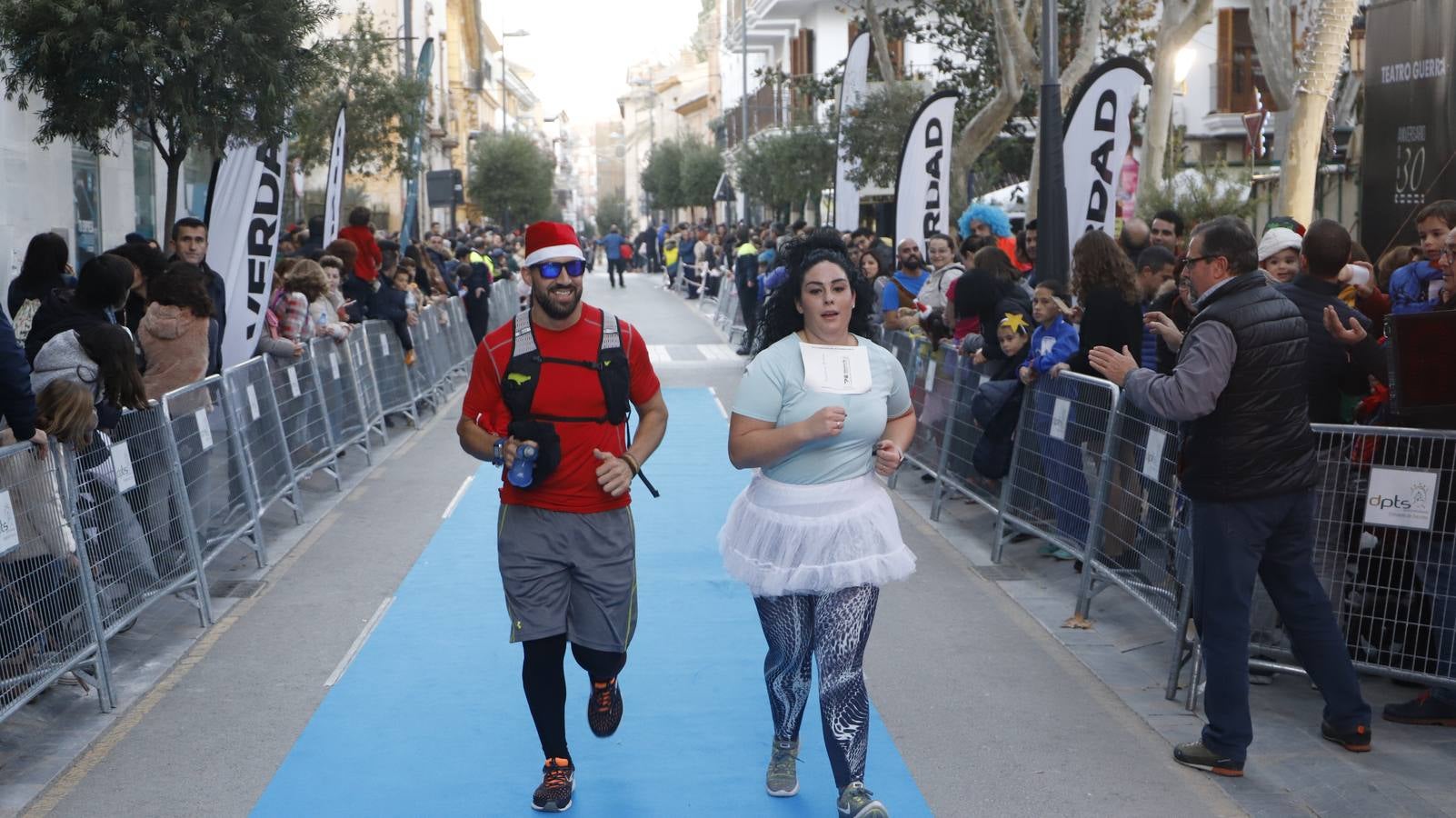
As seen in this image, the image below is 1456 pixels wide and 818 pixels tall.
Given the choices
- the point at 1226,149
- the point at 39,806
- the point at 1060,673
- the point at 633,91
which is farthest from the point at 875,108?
the point at 633,91

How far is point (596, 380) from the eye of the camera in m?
5.38

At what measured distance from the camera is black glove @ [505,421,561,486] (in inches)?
204

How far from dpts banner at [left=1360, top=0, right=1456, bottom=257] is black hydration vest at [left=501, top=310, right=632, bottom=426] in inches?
307

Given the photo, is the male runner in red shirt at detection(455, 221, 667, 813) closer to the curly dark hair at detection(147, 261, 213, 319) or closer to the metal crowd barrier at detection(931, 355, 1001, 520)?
the curly dark hair at detection(147, 261, 213, 319)

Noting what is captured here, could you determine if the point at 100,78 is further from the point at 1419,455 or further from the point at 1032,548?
the point at 1419,455

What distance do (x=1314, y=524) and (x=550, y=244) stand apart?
327 centimetres

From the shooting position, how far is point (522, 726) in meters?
6.56

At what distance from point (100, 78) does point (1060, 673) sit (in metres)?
8.81

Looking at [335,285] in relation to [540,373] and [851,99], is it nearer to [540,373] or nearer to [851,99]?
[540,373]

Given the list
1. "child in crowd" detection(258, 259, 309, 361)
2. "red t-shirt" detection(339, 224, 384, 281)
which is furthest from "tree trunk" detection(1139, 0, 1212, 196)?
"child in crowd" detection(258, 259, 309, 361)

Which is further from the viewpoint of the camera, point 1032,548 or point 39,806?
point 1032,548

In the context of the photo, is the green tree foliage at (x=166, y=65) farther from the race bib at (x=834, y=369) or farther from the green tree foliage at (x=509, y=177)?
the green tree foliage at (x=509, y=177)

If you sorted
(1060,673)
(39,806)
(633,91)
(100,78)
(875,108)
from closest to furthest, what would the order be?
(39,806) < (1060,673) < (100,78) < (875,108) < (633,91)

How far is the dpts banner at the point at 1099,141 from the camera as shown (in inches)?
489
